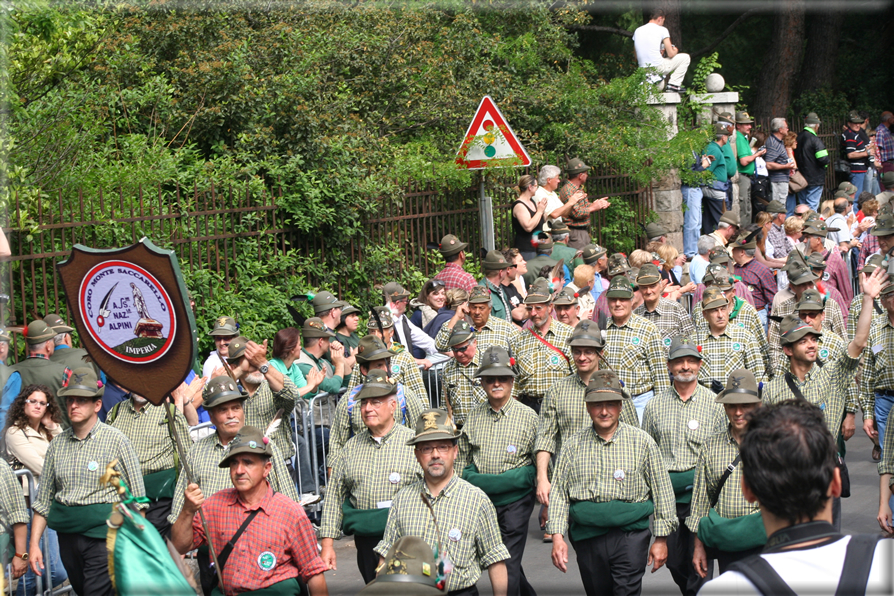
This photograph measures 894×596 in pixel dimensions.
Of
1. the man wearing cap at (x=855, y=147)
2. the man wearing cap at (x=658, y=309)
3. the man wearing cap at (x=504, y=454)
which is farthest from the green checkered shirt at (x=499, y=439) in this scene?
the man wearing cap at (x=855, y=147)

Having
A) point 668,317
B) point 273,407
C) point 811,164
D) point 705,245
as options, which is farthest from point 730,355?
point 811,164

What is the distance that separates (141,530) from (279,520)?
1.26 m

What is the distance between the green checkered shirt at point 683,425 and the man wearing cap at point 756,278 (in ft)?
17.3

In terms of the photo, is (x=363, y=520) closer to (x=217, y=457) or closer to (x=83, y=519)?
(x=217, y=457)

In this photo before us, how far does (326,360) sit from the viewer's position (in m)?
10.0

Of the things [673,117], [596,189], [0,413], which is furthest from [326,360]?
[673,117]

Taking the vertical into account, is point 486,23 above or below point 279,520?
above

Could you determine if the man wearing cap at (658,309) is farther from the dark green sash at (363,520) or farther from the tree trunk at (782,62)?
the tree trunk at (782,62)

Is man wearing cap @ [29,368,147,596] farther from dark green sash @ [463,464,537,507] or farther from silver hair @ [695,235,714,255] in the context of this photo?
silver hair @ [695,235,714,255]

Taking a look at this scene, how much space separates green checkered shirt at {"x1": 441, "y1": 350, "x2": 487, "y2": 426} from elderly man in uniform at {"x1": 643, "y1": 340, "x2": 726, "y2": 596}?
174 cm

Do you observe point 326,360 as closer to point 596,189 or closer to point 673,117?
point 596,189

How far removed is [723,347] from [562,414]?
1.91m

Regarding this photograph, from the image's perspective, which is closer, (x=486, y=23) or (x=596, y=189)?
(x=596, y=189)

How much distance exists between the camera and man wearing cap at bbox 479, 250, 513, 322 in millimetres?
11039
